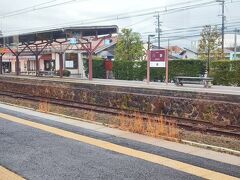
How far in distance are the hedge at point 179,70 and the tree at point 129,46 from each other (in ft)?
22.0

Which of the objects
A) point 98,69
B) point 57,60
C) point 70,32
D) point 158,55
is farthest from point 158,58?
point 57,60

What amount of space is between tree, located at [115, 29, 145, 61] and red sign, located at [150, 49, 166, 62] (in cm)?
2702

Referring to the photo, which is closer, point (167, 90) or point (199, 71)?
point (167, 90)

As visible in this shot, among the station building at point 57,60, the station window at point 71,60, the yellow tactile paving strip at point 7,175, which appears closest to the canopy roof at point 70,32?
the station building at point 57,60

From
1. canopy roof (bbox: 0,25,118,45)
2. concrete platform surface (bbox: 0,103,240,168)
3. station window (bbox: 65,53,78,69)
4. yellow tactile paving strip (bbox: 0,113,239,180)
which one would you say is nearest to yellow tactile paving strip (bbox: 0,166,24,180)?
yellow tactile paving strip (bbox: 0,113,239,180)

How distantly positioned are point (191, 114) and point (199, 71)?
22364 millimetres

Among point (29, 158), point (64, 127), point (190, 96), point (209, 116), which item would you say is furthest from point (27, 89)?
point (29, 158)

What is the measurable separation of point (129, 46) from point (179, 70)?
17.4 m

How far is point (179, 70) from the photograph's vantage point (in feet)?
131

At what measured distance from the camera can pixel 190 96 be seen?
18141mm

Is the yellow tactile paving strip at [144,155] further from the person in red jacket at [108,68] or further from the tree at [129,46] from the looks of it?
the tree at [129,46]

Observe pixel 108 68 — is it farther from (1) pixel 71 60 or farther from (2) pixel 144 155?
(2) pixel 144 155

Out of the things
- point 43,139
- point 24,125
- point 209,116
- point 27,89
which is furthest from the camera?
point 27,89

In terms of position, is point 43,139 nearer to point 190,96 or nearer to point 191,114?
point 191,114
